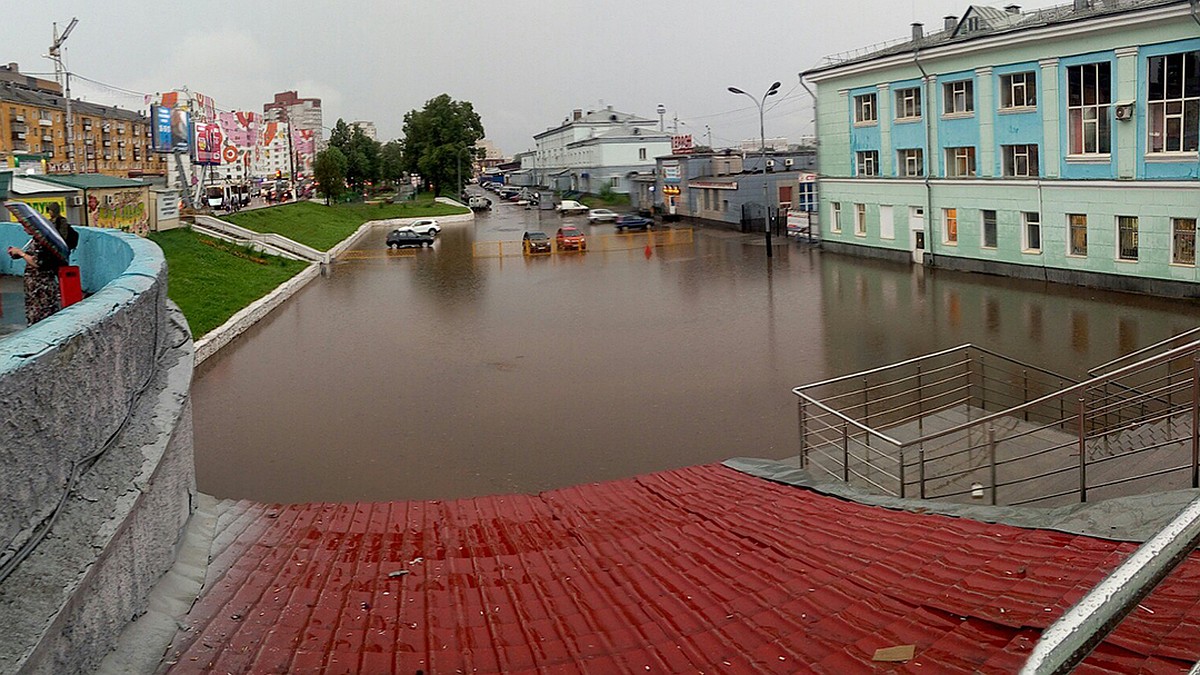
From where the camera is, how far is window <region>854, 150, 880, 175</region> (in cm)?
3431

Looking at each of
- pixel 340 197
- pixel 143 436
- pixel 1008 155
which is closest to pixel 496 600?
pixel 143 436

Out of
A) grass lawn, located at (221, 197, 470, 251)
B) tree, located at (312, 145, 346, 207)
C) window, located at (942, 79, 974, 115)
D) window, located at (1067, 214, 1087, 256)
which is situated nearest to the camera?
window, located at (1067, 214, 1087, 256)

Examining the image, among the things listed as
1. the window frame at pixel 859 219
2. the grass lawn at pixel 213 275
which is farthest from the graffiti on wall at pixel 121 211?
the window frame at pixel 859 219

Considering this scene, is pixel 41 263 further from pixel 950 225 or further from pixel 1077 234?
pixel 950 225

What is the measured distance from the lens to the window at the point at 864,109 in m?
34.3

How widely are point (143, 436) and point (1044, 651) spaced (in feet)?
14.3

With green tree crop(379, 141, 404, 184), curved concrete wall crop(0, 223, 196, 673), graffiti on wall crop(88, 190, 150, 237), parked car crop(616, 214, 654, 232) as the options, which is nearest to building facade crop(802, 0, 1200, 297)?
parked car crop(616, 214, 654, 232)

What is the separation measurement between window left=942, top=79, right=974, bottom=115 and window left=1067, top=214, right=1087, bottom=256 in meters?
5.05

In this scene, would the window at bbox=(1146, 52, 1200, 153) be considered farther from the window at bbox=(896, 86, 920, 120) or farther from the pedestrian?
the pedestrian

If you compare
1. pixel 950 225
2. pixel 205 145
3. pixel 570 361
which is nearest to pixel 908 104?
pixel 950 225

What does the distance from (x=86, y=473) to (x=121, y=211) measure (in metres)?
30.6

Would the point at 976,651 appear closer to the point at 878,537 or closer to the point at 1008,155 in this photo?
the point at 878,537

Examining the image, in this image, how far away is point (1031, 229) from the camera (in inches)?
1089

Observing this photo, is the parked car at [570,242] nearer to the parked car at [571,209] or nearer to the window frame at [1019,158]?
the window frame at [1019,158]
